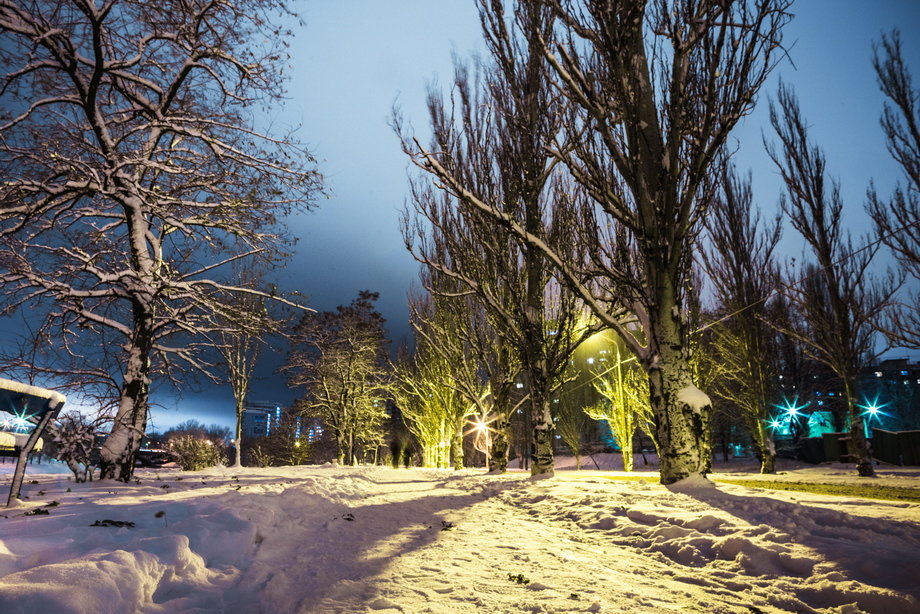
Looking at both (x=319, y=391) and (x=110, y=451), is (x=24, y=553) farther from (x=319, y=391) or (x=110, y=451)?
(x=319, y=391)

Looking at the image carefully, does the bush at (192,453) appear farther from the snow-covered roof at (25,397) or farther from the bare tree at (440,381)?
the snow-covered roof at (25,397)

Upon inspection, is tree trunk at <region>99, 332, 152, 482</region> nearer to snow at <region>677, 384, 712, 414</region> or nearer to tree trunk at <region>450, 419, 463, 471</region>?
snow at <region>677, 384, 712, 414</region>

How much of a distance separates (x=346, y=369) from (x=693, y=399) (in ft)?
70.2

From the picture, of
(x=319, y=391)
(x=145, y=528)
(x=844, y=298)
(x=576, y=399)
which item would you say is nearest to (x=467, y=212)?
(x=145, y=528)

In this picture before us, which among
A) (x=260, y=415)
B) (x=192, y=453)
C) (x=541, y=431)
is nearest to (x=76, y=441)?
(x=541, y=431)

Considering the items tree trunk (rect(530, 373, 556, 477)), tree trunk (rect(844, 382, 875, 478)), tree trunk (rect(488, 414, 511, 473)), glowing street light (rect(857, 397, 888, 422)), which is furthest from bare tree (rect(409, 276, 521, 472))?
glowing street light (rect(857, 397, 888, 422))

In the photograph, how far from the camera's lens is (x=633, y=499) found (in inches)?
200

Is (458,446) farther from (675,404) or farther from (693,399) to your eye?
(693,399)

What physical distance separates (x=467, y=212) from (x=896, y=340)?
12027 millimetres

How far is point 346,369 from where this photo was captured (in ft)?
81.6

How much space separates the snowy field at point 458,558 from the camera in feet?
7.40

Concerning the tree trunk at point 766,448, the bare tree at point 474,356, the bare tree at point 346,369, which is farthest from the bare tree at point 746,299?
the bare tree at point 346,369

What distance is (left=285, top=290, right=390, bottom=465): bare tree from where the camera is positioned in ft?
80.6

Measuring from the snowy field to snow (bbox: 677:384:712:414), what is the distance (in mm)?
1352
